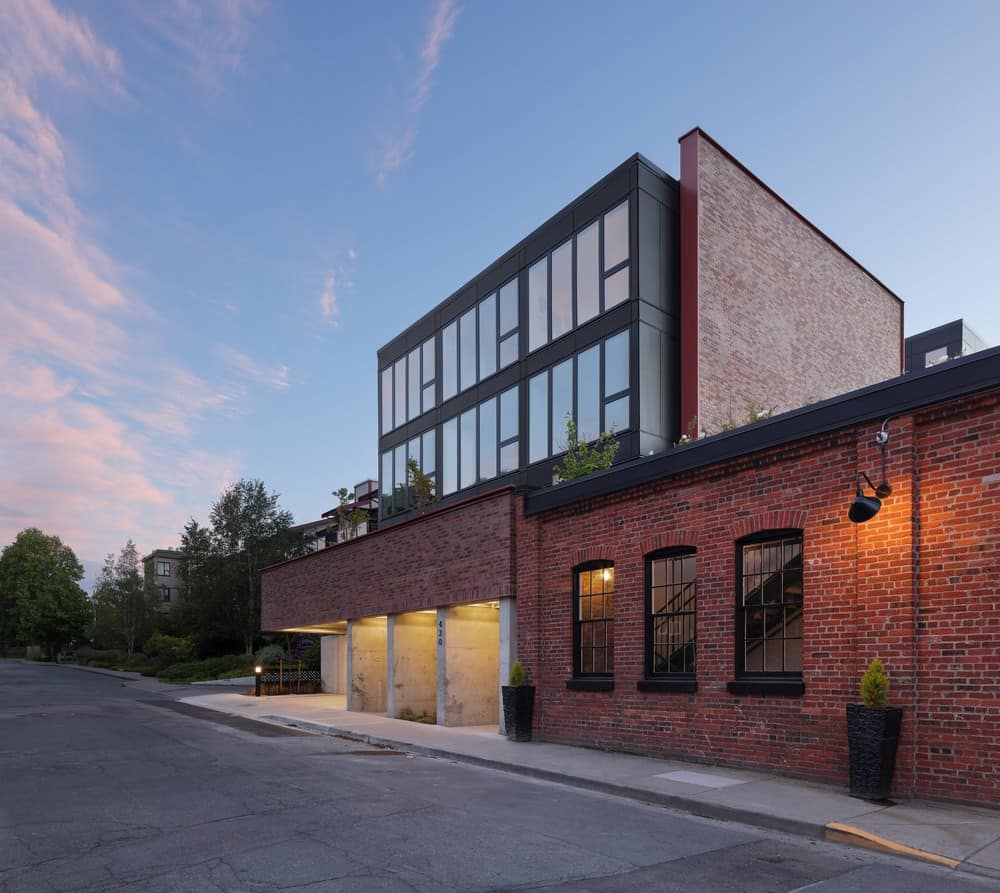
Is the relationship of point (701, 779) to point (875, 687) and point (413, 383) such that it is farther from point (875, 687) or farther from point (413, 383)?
point (413, 383)

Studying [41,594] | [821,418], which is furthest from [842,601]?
[41,594]

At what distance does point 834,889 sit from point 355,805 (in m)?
5.43

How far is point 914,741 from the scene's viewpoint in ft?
31.4

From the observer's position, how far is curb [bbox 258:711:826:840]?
857 centimetres

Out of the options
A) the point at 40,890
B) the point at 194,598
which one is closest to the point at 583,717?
the point at 40,890

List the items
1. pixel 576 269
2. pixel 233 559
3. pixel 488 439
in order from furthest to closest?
pixel 233 559 < pixel 488 439 < pixel 576 269

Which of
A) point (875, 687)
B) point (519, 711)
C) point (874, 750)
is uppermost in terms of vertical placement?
point (875, 687)

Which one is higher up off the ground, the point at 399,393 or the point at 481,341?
the point at 481,341

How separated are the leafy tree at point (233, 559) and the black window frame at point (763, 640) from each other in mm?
49927

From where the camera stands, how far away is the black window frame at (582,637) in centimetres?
1472

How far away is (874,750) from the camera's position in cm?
948

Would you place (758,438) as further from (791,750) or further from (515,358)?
(515,358)

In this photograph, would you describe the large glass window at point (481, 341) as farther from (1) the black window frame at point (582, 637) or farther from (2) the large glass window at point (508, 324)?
(1) the black window frame at point (582, 637)

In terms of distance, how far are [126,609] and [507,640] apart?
61.2 metres
